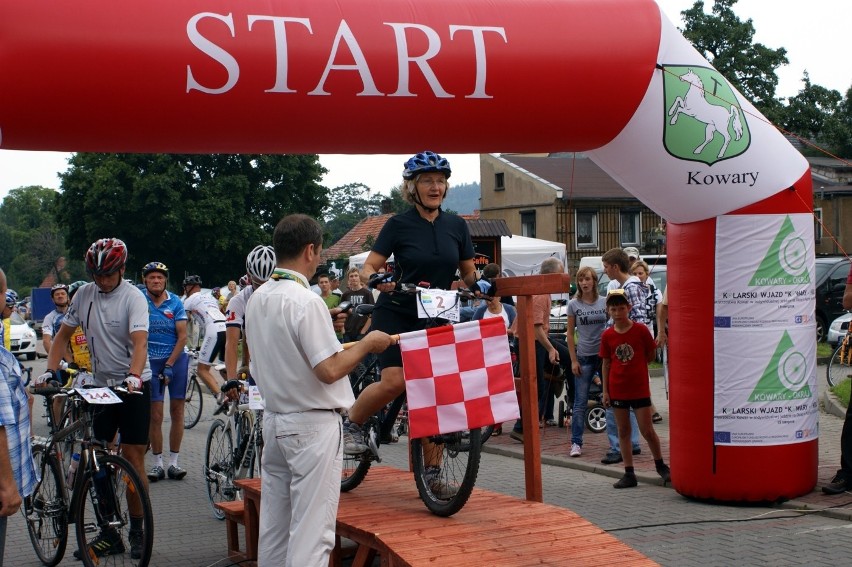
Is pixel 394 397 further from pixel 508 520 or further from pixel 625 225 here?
pixel 625 225

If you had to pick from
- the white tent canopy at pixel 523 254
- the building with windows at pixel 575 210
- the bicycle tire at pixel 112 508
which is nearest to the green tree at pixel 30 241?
the building with windows at pixel 575 210

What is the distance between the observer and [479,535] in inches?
220

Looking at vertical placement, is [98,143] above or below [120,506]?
above

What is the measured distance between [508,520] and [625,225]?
44342 mm

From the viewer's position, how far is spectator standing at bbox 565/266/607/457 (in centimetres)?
1090

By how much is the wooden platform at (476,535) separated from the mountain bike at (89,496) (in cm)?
71

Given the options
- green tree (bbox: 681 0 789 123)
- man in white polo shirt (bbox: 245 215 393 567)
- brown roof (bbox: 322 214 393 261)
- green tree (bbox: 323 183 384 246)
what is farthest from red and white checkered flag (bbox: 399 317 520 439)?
green tree (bbox: 323 183 384 246)

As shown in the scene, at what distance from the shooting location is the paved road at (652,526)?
6875mm

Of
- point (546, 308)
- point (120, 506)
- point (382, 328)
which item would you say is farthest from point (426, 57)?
point (546, 308)

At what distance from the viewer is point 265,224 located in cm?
5319

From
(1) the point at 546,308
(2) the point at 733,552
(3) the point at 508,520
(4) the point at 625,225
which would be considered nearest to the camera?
(3) the point at 508,520

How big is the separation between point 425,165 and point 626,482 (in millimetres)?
4293

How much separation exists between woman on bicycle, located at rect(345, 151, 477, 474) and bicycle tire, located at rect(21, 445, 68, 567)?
242 centimetres

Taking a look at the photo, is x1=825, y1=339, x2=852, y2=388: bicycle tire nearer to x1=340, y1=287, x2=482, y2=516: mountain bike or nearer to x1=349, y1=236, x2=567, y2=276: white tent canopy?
x1=340, y1=287, x2=482, y2=516: mountain bike
